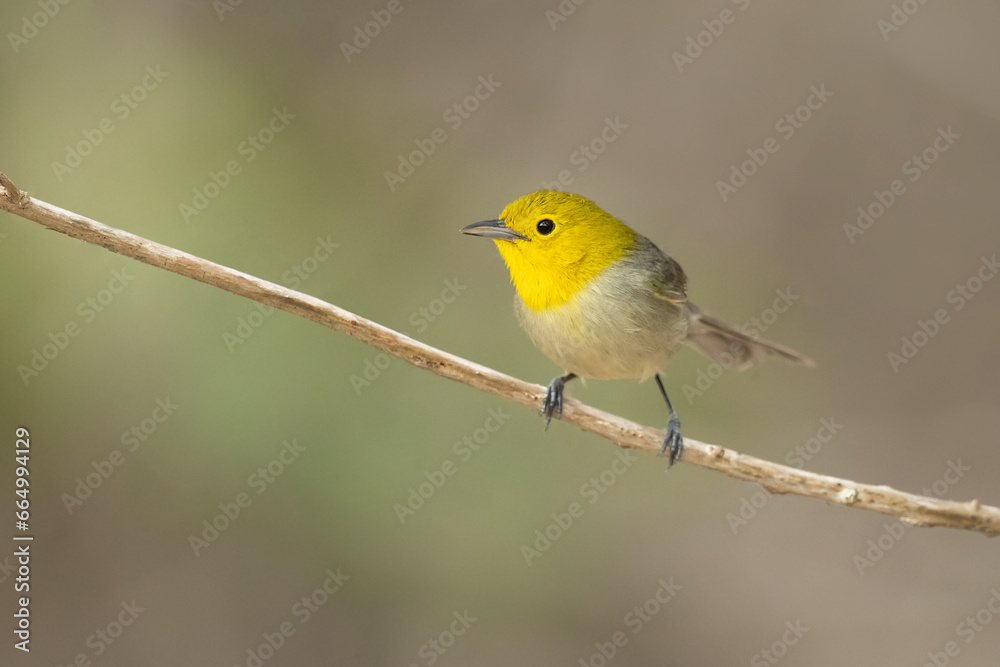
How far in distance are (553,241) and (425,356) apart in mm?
1042

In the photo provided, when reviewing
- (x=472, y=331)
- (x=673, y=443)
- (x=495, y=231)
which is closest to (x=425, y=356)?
(x=495, y=231)

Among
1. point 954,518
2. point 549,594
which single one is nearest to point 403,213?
point 549,594

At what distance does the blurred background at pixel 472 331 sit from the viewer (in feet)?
19.5

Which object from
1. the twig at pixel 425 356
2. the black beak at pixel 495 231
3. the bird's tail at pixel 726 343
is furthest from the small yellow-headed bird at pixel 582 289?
the bird's tail at pixel 726 343

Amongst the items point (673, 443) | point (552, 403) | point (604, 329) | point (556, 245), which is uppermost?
point (556, 245)

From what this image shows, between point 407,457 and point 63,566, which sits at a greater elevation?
point 407,457

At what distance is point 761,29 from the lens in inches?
324

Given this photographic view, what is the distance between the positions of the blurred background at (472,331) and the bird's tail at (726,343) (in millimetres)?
1347

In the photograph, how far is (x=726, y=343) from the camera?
559 cm

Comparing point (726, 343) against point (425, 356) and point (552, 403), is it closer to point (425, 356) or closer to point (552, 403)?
point (552, 403)

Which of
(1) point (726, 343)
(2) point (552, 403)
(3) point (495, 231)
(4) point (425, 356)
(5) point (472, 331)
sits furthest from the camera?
(5) point (472, 331)

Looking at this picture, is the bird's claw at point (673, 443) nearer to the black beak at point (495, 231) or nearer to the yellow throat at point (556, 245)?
the yellow throat at point (556, 245)

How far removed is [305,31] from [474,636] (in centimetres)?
530

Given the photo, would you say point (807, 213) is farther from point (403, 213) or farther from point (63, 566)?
point (63, 566)
